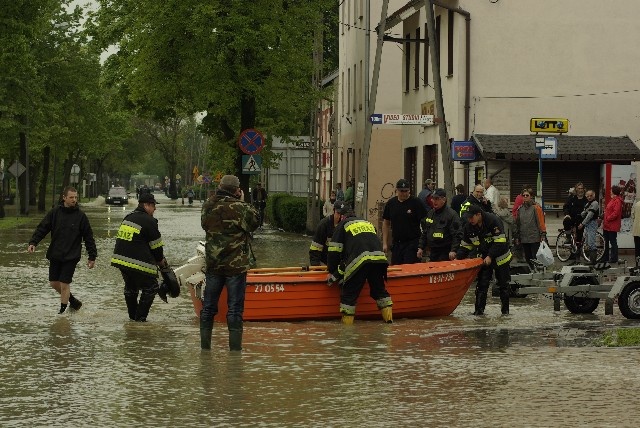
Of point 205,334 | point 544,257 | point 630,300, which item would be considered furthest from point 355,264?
point 544,257

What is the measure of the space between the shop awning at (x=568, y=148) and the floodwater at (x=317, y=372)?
15984mm

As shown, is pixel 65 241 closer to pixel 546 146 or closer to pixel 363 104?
pixel 546 146

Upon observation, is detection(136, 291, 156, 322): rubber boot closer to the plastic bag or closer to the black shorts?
the black shorts

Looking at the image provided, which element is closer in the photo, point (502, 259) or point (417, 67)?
point (502, 259)

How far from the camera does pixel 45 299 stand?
69.0ft

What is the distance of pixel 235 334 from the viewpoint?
1437 centimetres

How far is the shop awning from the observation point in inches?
1403

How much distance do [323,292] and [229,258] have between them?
3605mm

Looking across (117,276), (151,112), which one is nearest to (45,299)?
(117,276)

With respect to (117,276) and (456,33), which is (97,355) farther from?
(456,33)

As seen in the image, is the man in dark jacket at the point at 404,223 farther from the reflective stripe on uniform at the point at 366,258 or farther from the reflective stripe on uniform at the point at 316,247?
the reflective stripe on uniform at the point at 366,258

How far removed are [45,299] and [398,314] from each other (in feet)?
18.4

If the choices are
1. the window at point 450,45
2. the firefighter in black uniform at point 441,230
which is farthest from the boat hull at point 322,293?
the window at point 450,45

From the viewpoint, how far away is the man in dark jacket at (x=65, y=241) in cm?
1892
